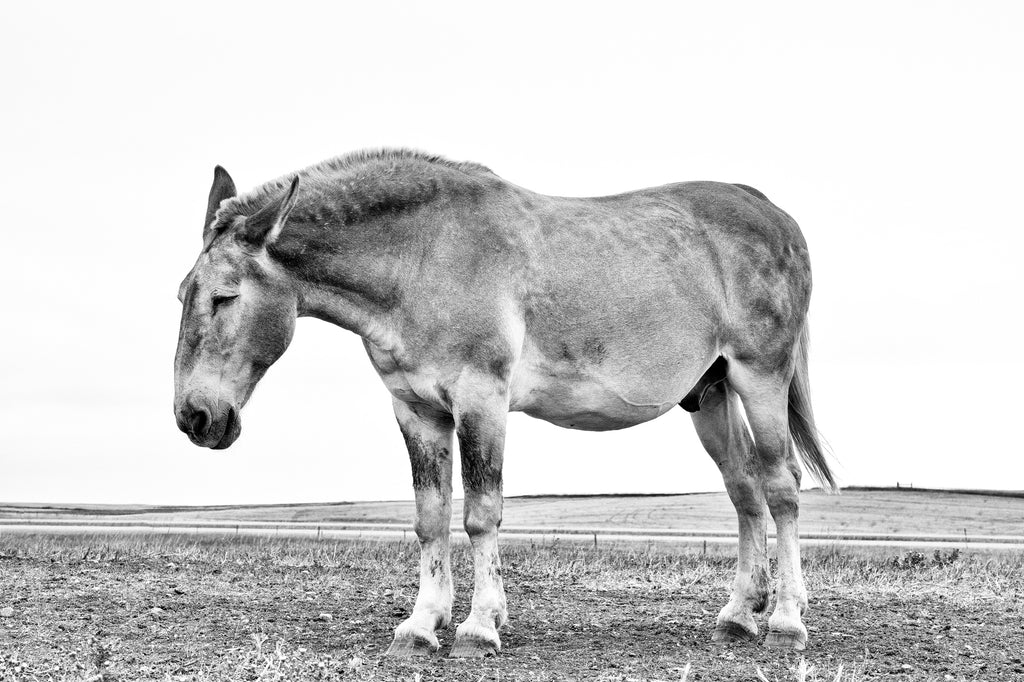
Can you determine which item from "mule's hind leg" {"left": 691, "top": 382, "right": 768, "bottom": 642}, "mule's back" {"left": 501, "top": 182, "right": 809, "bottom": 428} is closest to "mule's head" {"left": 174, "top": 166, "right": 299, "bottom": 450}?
"mule's back" {"left": 501, "top": 182, "right": 809, "bottom": 428}

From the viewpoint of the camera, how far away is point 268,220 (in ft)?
23.9

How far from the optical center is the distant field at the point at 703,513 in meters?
22.9

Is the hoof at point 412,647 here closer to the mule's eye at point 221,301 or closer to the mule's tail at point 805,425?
the mule's eye at point 221,301

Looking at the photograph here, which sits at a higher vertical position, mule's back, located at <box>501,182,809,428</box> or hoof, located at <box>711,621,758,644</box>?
mule's back, located at <box>501,182,809,428</box>

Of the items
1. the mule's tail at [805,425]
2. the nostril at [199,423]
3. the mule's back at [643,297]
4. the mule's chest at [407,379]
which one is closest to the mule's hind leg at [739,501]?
the mule's tail at [805,425]

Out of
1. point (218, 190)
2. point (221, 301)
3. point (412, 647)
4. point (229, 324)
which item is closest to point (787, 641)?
point (412, 647)

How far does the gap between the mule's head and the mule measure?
1cm

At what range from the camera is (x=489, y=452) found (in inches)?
285

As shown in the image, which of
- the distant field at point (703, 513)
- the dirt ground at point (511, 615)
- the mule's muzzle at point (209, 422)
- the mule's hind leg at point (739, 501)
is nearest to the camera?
the dirt ground at point (511, 615)

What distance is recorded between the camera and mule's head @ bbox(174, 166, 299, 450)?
285 inches

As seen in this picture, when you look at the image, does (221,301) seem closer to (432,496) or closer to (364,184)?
(364,184)

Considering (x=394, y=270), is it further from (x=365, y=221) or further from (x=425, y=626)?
(x=425, y=626)

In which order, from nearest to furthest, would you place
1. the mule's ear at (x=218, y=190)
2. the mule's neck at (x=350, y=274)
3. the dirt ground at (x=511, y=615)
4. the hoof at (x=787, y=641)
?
1. the dirt ground at (x=511, y=615)
2. the mule's neck at (x=350, y=274)
3. the mule's ear at (x=218, y=190)
4. the hoof at (x=787, y=641)

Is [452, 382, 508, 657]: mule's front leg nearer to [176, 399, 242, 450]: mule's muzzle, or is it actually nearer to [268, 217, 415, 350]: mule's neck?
[268, 217, 415, 350]: mule's neck
